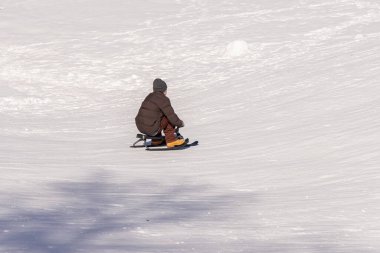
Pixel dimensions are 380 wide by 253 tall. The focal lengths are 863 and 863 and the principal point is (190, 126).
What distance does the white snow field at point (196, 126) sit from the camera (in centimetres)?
686

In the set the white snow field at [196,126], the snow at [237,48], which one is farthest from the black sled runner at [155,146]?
the snow at [237,48]

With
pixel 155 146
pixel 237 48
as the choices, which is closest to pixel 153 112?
pixel 155 146

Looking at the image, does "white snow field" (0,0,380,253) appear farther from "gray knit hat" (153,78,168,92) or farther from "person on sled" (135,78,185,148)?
"gray knit hat" (153,78,168,92)

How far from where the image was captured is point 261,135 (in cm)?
1343

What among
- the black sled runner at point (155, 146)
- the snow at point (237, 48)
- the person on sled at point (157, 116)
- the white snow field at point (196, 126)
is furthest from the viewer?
the snow at point (237, 48)

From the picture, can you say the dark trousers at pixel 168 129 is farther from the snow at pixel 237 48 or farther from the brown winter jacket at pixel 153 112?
the snow at pixel 237 48

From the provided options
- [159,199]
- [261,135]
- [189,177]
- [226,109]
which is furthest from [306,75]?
[159,199]

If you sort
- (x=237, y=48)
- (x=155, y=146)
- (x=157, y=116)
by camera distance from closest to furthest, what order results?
1. (x=157, y=116)
2. (x=155, y=146)
3. (x=237, y=48)

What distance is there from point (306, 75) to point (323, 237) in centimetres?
1180

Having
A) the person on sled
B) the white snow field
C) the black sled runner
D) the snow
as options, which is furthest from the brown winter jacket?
the snow

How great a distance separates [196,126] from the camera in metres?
15.4

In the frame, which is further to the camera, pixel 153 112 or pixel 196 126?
Result: pixel 196 126

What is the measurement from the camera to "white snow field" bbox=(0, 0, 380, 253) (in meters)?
6.86

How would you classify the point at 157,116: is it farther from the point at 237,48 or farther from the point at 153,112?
the point at 237,48
